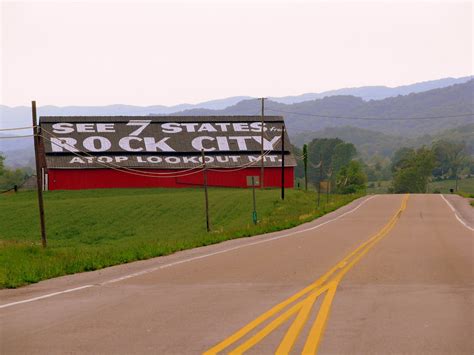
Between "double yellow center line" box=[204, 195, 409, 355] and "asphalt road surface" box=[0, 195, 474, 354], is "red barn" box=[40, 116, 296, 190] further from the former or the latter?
"double yellow center line" box=[204, 195, 409, 355]

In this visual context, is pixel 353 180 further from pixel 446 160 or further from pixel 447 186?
pixel 446 160

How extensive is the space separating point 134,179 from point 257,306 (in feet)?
216

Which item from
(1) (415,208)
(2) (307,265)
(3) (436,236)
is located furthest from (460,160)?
(2) (307,265)

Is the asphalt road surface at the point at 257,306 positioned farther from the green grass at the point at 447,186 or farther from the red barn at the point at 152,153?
the green grass at the point at 447,186

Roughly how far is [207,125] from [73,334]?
252 ft

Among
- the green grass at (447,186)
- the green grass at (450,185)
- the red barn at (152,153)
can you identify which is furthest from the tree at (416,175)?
the red barn at (152,153)

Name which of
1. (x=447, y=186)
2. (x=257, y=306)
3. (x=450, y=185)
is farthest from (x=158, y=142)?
(x=450, y=185)

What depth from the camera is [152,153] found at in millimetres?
78688

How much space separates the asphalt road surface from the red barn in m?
55.2

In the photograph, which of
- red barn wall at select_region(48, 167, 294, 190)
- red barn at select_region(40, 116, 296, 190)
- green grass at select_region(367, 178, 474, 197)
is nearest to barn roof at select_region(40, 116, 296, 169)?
red barn at select_region(40, 116, 296, 190)

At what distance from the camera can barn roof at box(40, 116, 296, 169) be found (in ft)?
250

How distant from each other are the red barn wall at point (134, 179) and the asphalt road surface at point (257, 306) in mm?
55945

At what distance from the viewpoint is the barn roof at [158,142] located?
76.2 m

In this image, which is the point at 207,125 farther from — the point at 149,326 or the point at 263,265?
the point at 149,326
